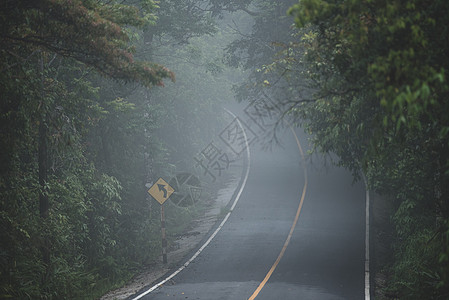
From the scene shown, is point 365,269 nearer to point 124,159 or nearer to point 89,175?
point 89,175

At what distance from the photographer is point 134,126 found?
18922mm

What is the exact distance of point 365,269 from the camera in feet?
49.9

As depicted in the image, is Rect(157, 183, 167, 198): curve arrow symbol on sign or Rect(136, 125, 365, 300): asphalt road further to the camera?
Rect(157, 183, 167, 198): curve arrow symbol on sign

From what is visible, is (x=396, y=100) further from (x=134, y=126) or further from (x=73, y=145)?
(x=134, y=126)

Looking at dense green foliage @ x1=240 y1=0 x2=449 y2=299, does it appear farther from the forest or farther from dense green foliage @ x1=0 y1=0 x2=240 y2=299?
dense green foliage @ x1=0 y1=0 x2=240 y2=299

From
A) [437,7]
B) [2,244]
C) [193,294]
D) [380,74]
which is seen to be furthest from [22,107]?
[437,7]

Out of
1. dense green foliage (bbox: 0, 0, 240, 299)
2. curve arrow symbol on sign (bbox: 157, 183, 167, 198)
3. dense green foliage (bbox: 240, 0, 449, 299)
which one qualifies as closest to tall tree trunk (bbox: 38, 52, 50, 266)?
dense green foliage (bbox: 0, 0, 240, 299)

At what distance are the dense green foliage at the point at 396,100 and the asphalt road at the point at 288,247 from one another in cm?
177

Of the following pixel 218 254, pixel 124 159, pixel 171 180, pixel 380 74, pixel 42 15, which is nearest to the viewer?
pixel 380 74

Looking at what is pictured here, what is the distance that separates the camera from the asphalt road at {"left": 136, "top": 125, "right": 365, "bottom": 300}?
44.1 feet

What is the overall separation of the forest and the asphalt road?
1505 mm

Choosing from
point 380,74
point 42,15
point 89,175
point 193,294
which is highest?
point 42,15

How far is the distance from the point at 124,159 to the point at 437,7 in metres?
15.6

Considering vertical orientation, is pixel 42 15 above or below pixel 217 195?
above
